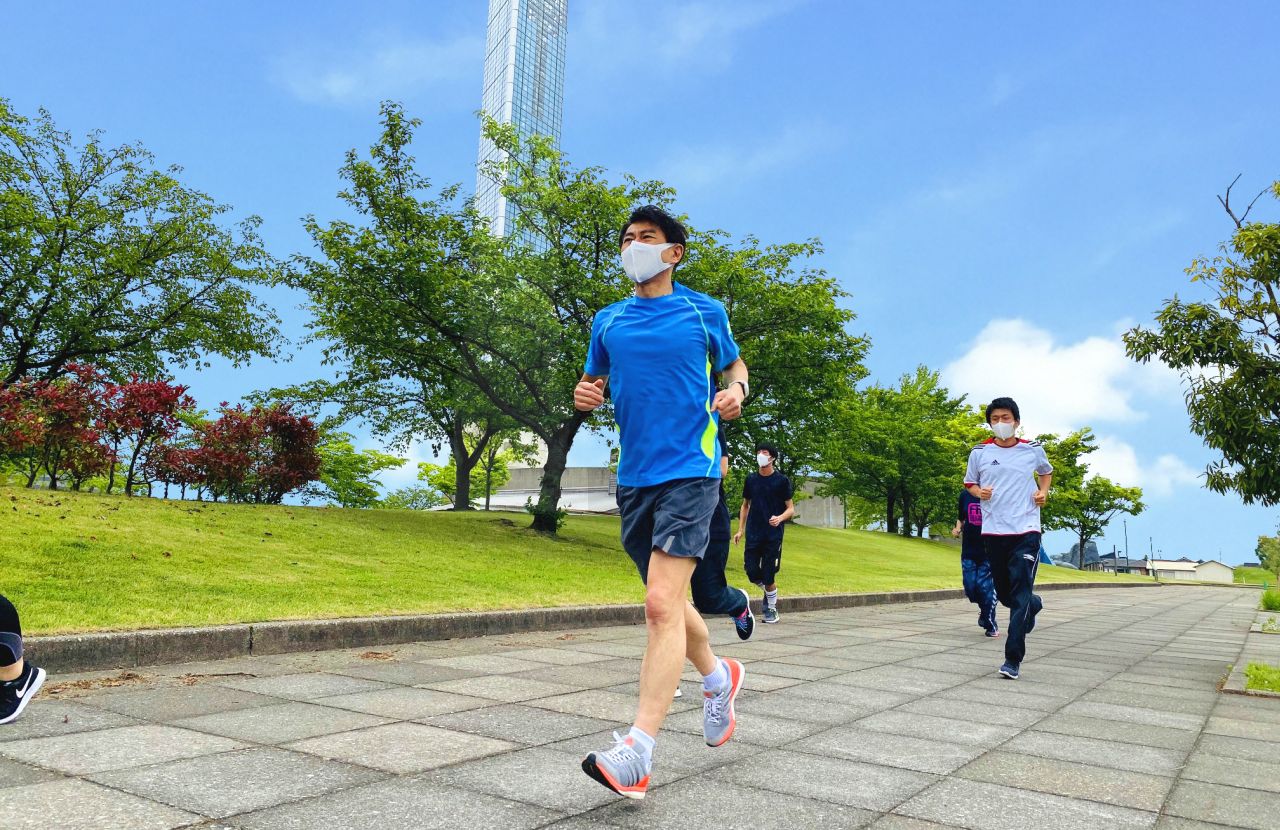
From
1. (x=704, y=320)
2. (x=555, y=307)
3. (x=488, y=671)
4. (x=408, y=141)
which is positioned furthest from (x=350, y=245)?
(x=704, y=320)

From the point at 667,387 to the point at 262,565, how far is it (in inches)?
351

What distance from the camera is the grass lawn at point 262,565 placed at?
23.1 feet

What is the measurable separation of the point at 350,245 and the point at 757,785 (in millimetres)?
18536

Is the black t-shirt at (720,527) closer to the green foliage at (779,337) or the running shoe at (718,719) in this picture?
the running shoe at (718,719)

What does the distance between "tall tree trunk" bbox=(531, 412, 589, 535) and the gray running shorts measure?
17683 mm

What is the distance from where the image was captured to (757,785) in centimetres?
326

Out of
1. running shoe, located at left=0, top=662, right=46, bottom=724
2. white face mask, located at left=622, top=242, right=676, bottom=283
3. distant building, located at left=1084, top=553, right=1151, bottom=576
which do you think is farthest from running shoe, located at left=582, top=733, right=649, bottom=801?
distant building, located at left=1084, top=553, right=1151, bottom=576

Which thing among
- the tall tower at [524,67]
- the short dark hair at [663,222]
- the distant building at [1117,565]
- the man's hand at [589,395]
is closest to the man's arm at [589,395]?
the man's hand at [589,395]

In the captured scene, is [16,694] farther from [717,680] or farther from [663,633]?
[717,680]

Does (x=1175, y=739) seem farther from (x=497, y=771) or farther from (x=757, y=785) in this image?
(x=497, y=771)

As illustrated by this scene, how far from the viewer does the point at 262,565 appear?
10.7 meters

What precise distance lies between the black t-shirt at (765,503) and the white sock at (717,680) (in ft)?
21.6

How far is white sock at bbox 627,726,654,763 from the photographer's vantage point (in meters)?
2.93

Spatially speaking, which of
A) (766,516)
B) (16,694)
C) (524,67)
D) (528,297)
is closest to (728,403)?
(16,694)
